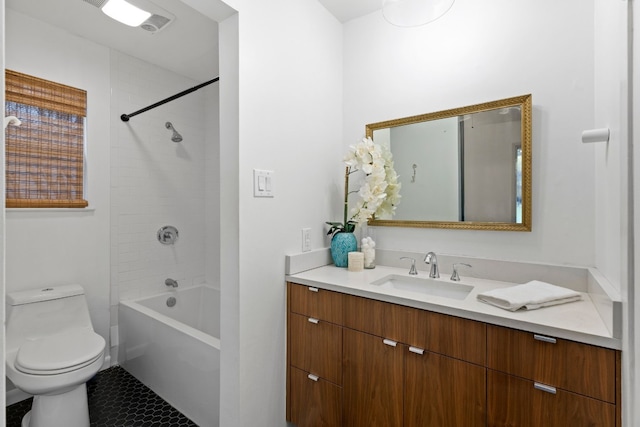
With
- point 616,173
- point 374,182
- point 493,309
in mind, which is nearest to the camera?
point 616,173

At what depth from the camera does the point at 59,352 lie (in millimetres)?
1648

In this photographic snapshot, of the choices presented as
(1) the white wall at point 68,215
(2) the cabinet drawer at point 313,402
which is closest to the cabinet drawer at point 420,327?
(2) the cabinet drawer at point 313,402

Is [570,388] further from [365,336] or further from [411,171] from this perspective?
[411,171]

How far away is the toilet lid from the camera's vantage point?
1520 millimetres

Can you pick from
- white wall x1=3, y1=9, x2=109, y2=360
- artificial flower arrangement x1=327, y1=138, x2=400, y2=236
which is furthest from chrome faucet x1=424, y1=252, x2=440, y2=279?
white wall x1=3, y1=9, x2=109, y2=360

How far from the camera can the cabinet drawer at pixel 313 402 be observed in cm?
146

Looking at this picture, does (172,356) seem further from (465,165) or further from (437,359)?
(465,165)

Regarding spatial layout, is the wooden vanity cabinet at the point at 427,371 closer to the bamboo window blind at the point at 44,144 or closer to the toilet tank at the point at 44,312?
the toilet tank at the point at 44,312

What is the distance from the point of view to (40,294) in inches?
75.7

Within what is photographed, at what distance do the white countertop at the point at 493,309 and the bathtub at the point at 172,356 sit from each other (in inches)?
26.6

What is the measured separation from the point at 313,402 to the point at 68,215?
2.04 meters

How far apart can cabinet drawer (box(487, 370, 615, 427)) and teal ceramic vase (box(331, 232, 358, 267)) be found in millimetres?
909

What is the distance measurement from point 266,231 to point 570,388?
1.24 meters

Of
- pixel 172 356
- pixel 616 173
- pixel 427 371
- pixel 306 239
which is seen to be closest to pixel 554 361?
pixel 427 371
